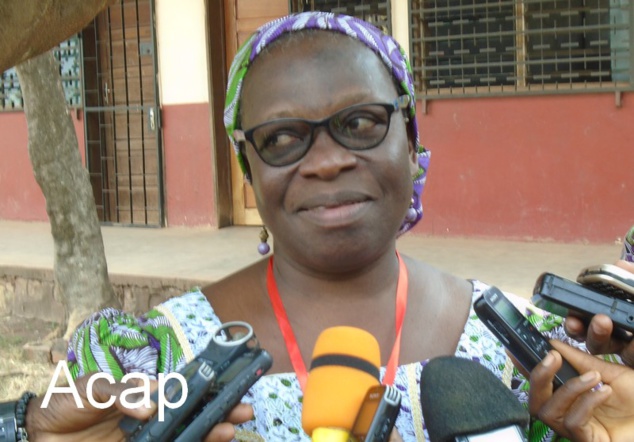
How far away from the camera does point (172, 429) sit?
1125mm

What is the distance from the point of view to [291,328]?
5.62 ft

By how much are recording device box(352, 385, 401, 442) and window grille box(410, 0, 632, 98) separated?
591 centimetres

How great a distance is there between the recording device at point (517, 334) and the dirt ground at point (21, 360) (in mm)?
4338

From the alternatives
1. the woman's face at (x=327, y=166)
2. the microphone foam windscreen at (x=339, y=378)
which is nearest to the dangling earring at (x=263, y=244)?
the woman's face at (x=327, y=166)

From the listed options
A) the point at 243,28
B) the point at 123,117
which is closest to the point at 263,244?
the point at 243,28

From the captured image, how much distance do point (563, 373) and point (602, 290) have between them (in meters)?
0.14

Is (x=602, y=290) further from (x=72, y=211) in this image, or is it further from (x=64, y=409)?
(x=72, y=211)

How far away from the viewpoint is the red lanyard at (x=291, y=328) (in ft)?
5.41

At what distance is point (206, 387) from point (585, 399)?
0.55 meters

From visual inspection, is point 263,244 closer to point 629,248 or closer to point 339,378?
point 629,248

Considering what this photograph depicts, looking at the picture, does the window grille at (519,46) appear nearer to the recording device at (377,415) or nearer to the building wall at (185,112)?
the building wall at (185,112)

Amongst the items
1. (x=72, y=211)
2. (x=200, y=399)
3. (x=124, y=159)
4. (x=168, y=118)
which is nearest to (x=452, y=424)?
(x=200, y=399)

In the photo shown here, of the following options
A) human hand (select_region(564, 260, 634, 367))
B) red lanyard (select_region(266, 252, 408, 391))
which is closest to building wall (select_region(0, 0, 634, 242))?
red lanyard (select_region(266, 252, 408, 391))

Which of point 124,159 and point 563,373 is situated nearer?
point 563,373
